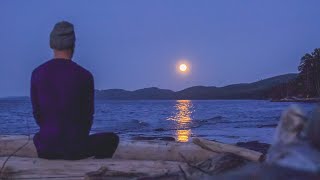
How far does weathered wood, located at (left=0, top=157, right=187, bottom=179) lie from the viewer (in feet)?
18.8

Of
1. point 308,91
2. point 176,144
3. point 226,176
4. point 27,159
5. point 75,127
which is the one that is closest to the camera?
point 226,176

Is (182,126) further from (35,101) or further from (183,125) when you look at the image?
(35,101)

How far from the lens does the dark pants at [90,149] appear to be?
5.86m

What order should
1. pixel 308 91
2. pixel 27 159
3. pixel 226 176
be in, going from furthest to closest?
pixel 308 91, pixel 27 159, pixel 226 176

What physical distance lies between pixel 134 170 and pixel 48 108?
3.83ft

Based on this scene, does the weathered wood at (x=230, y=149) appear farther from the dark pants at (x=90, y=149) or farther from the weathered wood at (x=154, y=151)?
the dark pants at (x=90, y=149)

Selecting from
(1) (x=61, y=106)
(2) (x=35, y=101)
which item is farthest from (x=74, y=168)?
(2) (x=35, y=101)

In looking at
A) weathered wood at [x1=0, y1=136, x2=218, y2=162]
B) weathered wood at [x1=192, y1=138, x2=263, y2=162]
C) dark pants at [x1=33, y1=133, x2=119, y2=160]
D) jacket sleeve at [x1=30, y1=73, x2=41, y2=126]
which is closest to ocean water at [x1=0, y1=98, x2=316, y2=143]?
weathered wood at [x1=192, y1=138, x2=263, y2=162]

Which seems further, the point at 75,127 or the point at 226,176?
the point at 75,127

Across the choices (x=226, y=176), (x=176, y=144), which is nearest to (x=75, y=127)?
(x=176, y=144)

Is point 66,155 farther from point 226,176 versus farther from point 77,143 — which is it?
point 226,176

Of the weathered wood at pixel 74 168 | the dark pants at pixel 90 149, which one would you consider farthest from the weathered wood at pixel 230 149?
the dark pants at pixel 90 149

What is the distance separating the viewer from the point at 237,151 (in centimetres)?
595

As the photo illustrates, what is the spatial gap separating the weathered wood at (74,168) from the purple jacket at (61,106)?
0.15 meters
